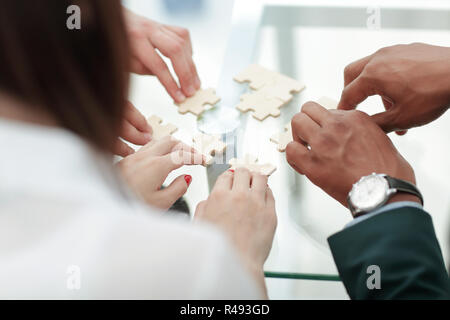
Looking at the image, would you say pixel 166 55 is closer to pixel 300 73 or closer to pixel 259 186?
pixel 300 73

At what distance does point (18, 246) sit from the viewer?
55 cm

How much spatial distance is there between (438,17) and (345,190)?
29.2 inches

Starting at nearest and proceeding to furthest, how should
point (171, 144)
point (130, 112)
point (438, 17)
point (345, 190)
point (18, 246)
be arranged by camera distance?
1. point (18, 246)
2. point (345, 190)
3. point (171, 144)
4. point (130, 112)
5. point (438, 17)

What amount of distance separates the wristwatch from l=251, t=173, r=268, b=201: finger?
0.16 m

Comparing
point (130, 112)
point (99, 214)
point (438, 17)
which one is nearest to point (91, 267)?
point (99, 214)

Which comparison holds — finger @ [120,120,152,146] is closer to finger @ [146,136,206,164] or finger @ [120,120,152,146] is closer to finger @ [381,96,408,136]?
finger @ [146,136,206,164]

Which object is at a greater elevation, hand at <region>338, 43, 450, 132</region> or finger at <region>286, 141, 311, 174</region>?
hand at <region>338, 43, 450, 132</region>

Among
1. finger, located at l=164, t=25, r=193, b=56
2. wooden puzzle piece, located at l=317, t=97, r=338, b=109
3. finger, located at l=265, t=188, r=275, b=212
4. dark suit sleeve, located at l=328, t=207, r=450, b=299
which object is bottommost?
dark suit sleeve, located at l=328, t=207, r=450, b=299

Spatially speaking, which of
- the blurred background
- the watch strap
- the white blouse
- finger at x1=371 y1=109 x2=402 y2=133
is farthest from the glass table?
the white blouse

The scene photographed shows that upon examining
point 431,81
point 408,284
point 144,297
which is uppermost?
point 431,81

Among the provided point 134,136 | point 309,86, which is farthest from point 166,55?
point 309,86

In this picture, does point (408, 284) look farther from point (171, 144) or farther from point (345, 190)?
point (171, 144)

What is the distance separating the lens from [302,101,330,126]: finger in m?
1.11

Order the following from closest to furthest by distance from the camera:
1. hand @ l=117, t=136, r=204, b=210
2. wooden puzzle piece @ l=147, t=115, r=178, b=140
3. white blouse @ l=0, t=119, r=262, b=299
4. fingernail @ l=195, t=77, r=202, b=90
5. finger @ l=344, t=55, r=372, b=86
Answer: white blouse @ l=0, t=119, r=262, b=299
hand @ l=117, t=136, r=204, b=210
finger @ l=344, t=55, r=372, b=86
wooden puzzle piece @ l=147, t=115, r=178, b=140
fingernail @ l=195, t=77, r=202, b=90
